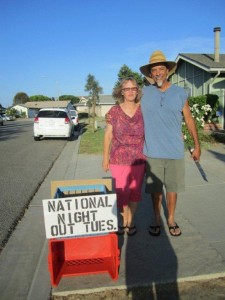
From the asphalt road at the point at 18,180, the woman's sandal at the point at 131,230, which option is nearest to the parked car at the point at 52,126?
the asphalt road at the point at 18,180

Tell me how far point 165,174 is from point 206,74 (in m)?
17.4

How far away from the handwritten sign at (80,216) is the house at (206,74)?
1483 centimetres

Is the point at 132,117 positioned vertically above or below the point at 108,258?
above

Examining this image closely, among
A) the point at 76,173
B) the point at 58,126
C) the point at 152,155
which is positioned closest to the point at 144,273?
the point at 152,155

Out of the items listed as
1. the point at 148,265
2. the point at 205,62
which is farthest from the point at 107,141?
the point at 205,62

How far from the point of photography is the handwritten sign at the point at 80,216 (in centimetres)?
310

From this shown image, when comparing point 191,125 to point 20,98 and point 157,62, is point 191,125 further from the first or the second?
point 20,98

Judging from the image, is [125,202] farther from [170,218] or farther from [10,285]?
[10,285]

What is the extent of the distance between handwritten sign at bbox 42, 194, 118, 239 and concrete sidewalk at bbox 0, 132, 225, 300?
0.44 meters

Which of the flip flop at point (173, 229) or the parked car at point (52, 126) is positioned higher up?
the parked car at point (52, 126)

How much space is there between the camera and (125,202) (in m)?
4.10

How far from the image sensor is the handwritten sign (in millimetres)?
3104

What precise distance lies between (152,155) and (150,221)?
43.9 inches

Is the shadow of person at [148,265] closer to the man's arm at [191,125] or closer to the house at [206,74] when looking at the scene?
the man's arm at [191,125]
